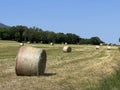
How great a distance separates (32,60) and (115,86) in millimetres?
9461

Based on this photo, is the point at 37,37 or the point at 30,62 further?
the point at 37,37

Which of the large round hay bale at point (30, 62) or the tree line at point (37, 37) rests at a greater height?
the tree line at point (37, 37)

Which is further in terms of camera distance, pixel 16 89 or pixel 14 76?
pixel 14 76

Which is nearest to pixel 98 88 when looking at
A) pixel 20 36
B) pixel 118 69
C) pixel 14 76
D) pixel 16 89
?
pixel 118 69

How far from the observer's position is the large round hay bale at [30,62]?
17688 millimetres

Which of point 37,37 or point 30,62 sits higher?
point 37,37

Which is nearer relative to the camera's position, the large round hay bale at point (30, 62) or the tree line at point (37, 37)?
the large round hay bale at point (30, 62)

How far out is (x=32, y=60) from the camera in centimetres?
1825

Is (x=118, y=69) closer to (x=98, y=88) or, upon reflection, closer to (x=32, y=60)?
(x=98, y=88)

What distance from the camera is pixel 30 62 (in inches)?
711

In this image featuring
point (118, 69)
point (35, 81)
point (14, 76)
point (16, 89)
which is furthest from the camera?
point (14, 76)

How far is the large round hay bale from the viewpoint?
17688 millimetres

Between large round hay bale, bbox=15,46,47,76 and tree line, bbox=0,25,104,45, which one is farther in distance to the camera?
tree line, bbox=0,25,104,45

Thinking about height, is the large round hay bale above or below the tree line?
below
